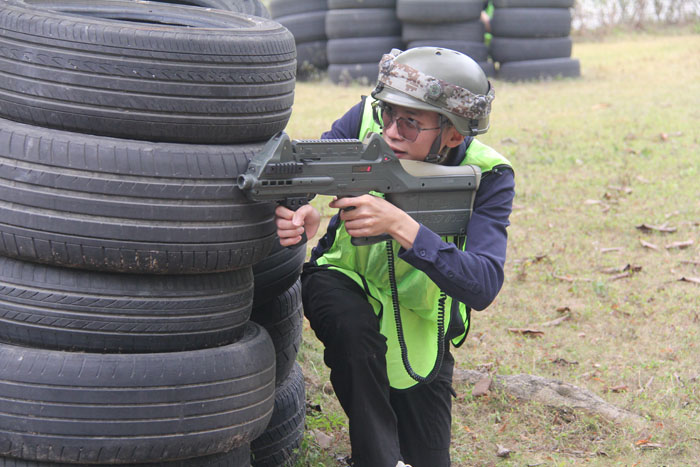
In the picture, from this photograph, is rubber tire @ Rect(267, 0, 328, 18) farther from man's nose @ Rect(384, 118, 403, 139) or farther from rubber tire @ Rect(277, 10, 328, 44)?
man's nose @ Rect(384, 118, 403, 139)

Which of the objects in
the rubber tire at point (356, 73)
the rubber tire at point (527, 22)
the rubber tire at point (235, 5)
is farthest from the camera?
the rubber tire at point (527, 22)

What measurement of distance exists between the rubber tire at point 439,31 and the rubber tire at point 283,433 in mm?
9791

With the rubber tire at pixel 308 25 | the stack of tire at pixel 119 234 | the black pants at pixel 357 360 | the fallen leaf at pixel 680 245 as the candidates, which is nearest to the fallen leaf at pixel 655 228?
the fallen leaf at pixel 680 245

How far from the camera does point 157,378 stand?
2.70 m

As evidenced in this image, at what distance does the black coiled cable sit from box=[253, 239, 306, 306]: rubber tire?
1.23 ft

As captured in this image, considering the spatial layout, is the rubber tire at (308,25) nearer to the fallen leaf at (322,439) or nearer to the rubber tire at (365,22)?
the rubber tire at (365,22)

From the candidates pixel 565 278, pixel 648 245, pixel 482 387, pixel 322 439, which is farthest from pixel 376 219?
pixel 648 245

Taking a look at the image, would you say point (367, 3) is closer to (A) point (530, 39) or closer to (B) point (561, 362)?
(A) point (530, 39)

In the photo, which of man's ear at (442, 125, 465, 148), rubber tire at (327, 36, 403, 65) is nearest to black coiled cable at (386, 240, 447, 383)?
man's ear at (442, 125, 465, 148)

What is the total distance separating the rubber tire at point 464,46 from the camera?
505 inches

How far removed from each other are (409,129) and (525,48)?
10.4m

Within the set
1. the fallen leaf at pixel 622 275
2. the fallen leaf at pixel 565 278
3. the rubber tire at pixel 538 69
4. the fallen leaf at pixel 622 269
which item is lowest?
the rubber tire at pixel 538 69

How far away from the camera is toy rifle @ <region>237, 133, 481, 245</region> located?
2.80 meters

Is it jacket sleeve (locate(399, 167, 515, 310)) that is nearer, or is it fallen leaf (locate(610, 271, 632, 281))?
jacket sleeve (locate(399, 167, 515, 310))
